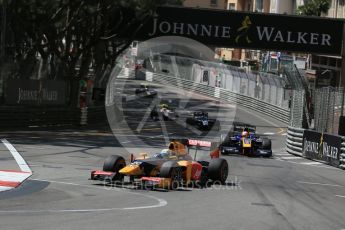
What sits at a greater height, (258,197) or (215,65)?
(215,65)

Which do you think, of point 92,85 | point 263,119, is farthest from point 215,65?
point 92,85

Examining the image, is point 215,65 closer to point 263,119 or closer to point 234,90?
point 234,90

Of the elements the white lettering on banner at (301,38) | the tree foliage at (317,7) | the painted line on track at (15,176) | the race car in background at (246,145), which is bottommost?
the painted line on track at (15,176)

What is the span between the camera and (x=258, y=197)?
48.3 ft

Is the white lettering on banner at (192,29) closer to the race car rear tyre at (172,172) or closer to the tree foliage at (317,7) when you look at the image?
the race car rear tyre at (172,172)

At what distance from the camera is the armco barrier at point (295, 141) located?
98.7ft

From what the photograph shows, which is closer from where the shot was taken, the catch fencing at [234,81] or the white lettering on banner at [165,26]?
the white lettering on banner at [165,26]

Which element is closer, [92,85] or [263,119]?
[92,85]

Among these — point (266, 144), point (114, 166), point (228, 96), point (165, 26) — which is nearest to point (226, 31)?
point (165, 26)

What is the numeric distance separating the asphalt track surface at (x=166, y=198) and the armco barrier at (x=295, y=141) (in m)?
3.24

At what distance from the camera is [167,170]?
583 inches

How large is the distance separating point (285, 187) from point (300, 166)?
7.66 m

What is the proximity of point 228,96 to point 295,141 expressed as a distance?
41065 millimetres

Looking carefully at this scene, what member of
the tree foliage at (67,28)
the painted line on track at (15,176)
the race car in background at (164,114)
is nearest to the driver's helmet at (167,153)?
the painted line on track at (15,176)
